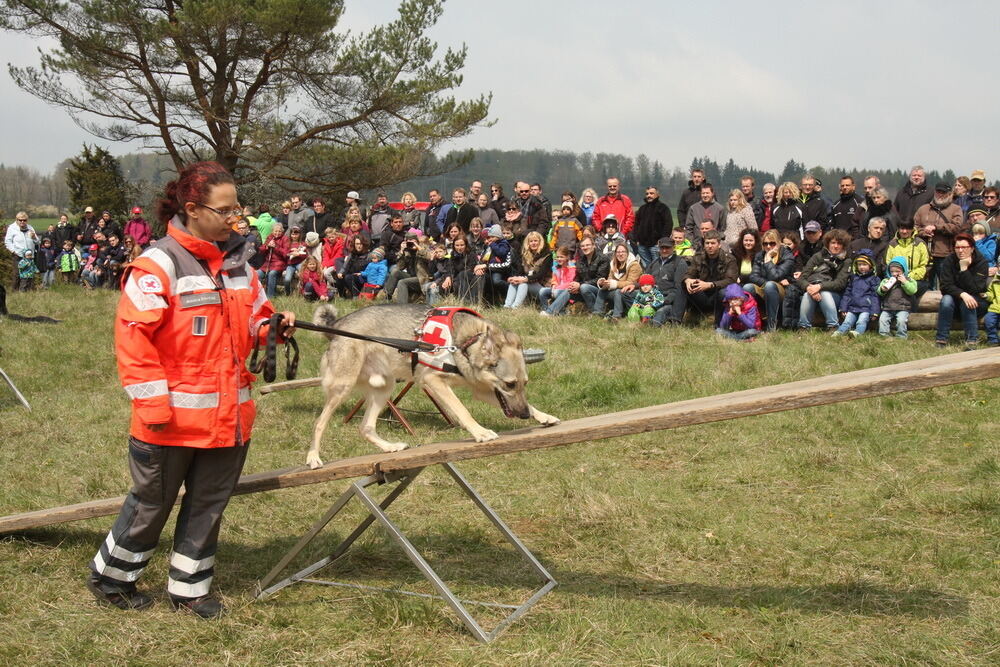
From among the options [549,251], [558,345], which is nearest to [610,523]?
[558,345]

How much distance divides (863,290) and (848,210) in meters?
1.85

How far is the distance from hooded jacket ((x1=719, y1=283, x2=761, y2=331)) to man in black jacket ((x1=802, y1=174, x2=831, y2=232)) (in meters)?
2.08

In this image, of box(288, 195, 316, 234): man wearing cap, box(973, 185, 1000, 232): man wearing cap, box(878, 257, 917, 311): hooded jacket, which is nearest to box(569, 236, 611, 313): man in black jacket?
box(878, 257, 917, 311): hooded jacket

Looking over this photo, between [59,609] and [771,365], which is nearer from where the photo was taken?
[59,609]

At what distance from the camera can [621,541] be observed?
19.2 ft

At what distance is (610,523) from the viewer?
615cm

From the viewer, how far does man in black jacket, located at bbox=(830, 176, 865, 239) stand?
12.7 m

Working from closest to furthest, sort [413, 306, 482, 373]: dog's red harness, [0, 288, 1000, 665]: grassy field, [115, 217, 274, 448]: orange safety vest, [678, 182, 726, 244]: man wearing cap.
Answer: [115, 217, 274, 448]: orange safety vest, [0, 288, 1000, 665]: grassy field, [413, 306, 482, 373]: dog's red harness, [678, 182, 726, 244]: man wearing cap

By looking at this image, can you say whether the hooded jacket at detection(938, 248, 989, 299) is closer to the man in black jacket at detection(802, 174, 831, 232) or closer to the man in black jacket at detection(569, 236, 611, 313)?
the man in black jacket at detection(802, 174, 831, 232)

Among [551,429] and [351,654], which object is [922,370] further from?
[351,654]

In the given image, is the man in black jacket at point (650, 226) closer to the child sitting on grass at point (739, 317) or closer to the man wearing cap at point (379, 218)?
the child sitting on grass at point (739, 317)

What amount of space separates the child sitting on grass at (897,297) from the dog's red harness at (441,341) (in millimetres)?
7419

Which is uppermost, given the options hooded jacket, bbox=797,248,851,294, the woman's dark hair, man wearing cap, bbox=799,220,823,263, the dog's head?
the woman's dark hair

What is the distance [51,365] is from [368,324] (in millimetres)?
7314
